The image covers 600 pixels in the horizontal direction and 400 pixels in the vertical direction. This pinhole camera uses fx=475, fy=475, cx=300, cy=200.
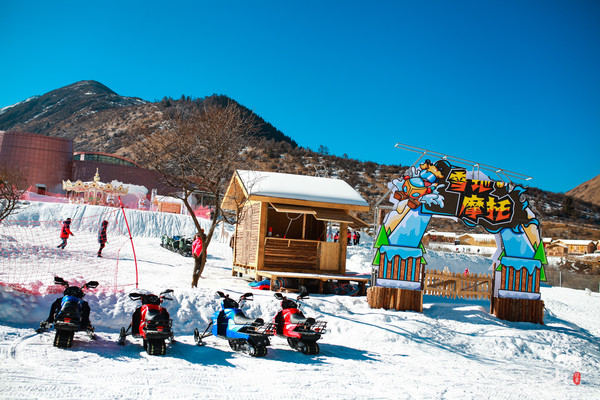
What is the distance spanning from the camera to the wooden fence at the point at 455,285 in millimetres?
14453

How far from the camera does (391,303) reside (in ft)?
42.1

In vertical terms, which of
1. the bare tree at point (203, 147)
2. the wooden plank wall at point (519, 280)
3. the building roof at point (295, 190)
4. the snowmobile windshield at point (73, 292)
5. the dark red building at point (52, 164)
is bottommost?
the snowmobile windshield at point (73, 292)

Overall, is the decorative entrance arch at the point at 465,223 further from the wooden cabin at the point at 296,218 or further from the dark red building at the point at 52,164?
the dark red building at the point at 52,164

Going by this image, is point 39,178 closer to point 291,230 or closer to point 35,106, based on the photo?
point 291,230

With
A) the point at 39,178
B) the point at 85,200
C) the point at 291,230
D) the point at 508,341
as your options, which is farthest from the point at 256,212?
the point at 39,178

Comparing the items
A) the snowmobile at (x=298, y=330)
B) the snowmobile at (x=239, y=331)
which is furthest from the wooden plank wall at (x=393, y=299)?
the snowmobile at (x=239, y=331)

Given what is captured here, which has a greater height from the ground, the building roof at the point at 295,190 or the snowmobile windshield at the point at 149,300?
the building roof at the point at 295,190

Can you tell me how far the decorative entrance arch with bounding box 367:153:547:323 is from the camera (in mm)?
12930

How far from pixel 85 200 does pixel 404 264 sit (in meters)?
30.4

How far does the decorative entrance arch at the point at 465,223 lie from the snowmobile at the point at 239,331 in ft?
18.8

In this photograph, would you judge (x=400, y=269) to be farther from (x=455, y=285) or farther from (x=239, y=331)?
(x=239, y=331)

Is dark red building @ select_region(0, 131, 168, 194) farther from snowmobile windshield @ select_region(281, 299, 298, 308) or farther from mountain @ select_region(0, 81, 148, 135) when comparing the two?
mountain @ select_region(0, 81, 148, 135)

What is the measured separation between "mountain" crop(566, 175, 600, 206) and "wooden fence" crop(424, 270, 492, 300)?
155 meters

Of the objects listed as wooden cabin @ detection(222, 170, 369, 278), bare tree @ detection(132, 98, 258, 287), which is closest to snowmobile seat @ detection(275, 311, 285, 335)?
bare tree @ detection(132, 98, 258, 287)
